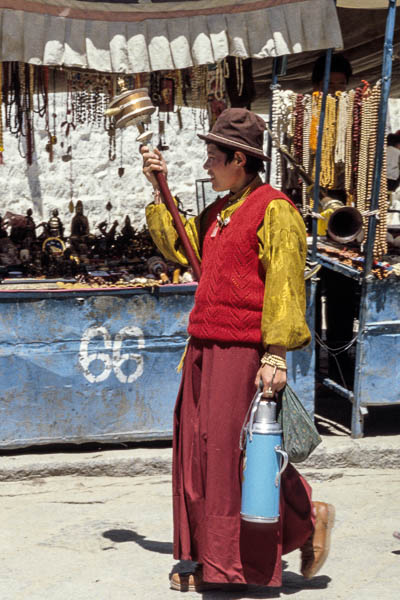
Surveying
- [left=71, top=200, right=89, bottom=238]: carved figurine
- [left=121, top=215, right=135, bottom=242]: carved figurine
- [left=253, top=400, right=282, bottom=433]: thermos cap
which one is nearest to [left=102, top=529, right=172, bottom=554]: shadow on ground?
[left=253, top=400, right=282, bottom=433]: thermos cap

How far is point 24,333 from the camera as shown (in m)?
5.40

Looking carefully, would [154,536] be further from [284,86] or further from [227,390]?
[284,86]

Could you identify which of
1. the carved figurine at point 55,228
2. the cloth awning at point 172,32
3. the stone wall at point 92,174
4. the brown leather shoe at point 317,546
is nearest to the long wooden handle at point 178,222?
the brown leather shoe at point 317,546

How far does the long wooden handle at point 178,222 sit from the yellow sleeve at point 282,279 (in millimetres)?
374

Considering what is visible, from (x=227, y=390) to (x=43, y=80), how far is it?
437 centimetres

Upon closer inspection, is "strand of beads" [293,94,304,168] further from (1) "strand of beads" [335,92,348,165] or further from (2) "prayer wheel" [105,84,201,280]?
(2) "prayer wheel" [105,84,201,280]

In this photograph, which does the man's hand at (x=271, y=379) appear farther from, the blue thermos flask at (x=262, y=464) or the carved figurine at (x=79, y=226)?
the carved figurine at (x=79, y=226)

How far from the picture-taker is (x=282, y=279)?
3549 mm

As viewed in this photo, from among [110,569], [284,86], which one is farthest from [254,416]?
[284,86]

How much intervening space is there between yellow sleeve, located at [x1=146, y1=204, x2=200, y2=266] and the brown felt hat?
0.40m

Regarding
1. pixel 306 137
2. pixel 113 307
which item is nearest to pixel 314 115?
pixel 306 137

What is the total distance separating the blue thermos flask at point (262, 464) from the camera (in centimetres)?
352

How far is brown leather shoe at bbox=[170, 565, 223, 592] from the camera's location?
3.85m

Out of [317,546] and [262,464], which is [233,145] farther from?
[317,546]
